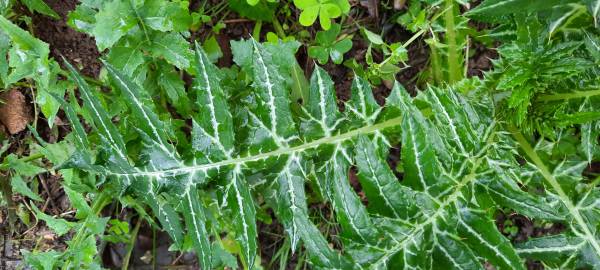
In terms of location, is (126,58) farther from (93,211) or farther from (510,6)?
(510,6)

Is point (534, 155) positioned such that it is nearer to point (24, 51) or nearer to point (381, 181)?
point (381, 181)

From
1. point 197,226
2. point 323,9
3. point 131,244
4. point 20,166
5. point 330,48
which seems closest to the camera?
point 197,226

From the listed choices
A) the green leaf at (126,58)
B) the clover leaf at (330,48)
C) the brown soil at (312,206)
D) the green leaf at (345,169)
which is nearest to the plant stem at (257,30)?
the brown soil at (312,206)

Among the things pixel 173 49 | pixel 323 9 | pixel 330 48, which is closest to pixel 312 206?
pixel 330 48

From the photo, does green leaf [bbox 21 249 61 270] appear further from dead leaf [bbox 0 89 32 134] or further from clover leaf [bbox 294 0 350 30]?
clover leaf [bbox 294 0 350 30]

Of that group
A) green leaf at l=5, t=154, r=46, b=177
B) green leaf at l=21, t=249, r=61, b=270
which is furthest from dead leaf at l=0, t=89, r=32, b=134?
green leaf at l=21, t=249, r=61, b=270

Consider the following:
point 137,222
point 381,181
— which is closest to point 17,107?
point 137,222

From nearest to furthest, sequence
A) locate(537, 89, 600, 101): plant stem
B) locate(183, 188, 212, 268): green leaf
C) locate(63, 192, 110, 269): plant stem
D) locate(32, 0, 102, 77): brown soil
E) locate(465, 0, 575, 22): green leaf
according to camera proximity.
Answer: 1. locate(465, 0, 575, 22): green leaf
2. locate(183, 188, 212, 268): green leaf
3. locate(537, 89, 600, 101): plant stem
4. locate(63, 192, 110, 269): plant stem
5. locate(32, 0, 102, 77): brown soil
